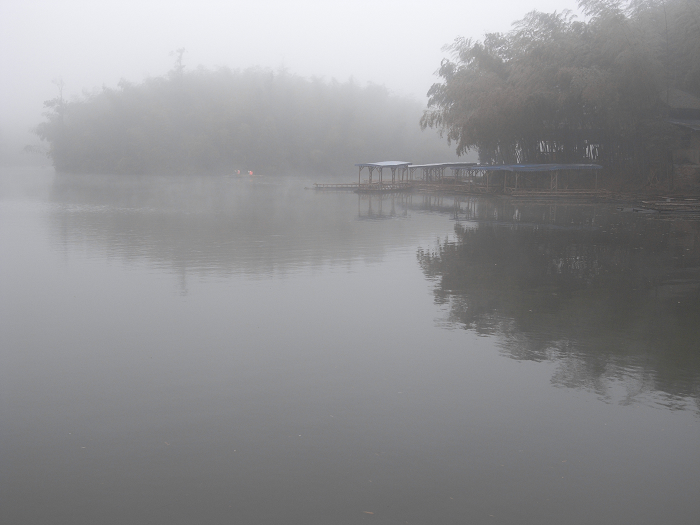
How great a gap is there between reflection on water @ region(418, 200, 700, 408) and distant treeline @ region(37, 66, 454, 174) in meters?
65.8

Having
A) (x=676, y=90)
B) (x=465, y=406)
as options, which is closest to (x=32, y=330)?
(x=465, y=406)

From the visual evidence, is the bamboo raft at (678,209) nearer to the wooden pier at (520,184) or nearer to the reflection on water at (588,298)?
the reflection on water at (588,298)

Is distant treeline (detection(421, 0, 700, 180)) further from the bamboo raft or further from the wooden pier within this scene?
the bamboo raft

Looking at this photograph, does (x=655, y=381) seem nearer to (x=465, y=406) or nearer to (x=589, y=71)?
(x=465, y=406)

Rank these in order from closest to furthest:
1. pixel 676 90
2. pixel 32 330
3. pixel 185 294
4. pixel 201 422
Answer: pixel 201 422, pixel 32 330, pixel 185 294, pixel 676 90

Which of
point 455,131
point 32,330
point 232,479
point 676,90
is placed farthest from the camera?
point 455,131

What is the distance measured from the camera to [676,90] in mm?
35375

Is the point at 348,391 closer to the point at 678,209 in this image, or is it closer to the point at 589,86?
the point at 678,209

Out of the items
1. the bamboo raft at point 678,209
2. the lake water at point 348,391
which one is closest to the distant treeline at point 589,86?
the bamboo raft at point 678,209

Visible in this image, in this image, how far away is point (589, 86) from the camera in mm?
31188

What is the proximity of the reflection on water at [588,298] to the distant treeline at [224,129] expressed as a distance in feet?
216

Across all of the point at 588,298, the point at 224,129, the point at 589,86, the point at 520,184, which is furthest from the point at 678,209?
the point at 224,129

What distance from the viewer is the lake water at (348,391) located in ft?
14.1

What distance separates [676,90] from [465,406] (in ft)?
119
